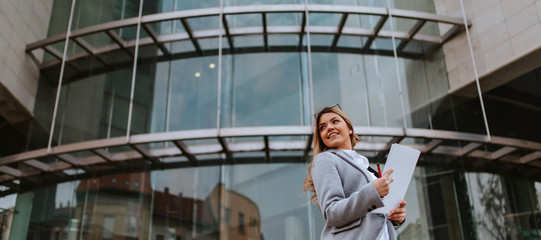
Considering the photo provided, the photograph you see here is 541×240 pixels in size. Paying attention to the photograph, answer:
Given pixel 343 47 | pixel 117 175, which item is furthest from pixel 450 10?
pixel 117 175

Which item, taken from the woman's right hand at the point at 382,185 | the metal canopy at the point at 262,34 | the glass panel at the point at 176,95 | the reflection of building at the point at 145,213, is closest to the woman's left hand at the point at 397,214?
the woman's right hand at the point at 382,185

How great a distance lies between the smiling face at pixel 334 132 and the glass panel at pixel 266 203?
267 inches

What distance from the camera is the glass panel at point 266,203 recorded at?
9.10 metres

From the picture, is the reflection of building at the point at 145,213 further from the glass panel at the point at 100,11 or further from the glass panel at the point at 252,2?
the glass panel at the point at 252,2

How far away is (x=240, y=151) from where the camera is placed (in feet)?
31.3

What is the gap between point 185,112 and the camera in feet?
32.9

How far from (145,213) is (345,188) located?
814cm

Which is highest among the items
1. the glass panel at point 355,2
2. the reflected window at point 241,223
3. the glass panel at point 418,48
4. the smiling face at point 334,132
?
the glass panel at point 355,2

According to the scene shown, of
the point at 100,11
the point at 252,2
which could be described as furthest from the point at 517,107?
the point at 100,11

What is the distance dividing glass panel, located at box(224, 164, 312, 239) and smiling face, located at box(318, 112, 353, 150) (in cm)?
677

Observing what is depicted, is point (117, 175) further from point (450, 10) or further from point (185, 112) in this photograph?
point (450, 10)

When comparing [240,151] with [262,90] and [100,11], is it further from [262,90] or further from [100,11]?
[100,11]

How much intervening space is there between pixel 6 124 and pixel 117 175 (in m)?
3.56

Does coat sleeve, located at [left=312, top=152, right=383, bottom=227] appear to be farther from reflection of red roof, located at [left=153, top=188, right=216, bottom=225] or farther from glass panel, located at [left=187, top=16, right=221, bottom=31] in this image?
glass panel, located at [left=187, top=16, right=221, bottom=31]
